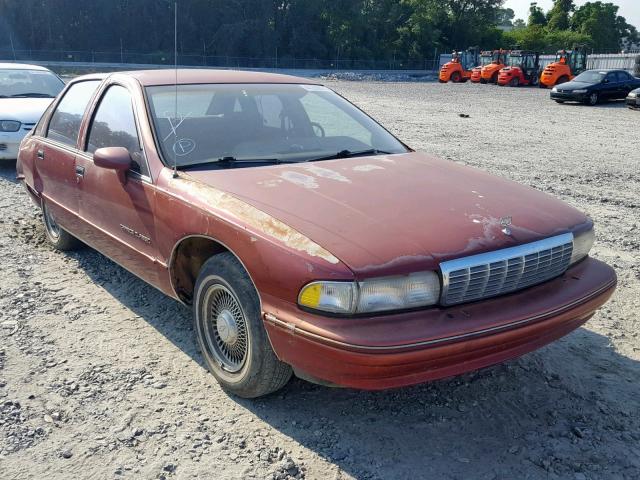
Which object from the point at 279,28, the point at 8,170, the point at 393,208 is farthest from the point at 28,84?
the point at 279,28

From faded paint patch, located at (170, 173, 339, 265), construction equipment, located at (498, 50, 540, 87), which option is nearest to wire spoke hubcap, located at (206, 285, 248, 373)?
faded paint patch, located at (170, 173, 339, 265)

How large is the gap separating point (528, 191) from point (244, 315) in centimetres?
187

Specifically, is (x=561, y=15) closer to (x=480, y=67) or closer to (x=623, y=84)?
(x=480, y=67)

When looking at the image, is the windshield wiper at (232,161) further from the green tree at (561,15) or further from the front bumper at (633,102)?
the green tree at (561,15)

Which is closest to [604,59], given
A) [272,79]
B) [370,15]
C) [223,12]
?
[370,15]

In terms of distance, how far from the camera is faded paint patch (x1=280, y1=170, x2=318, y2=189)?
3.25 m

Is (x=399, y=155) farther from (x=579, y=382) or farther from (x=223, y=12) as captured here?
(x=223, y=12)

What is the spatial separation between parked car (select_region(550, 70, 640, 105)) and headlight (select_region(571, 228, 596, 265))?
24526 millimetres

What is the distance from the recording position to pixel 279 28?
71.2 meters

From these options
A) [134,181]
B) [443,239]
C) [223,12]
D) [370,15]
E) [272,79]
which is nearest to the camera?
[443,239]

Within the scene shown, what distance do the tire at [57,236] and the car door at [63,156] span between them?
0.77 feet

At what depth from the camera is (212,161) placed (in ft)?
11.7

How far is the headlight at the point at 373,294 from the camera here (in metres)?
2.53

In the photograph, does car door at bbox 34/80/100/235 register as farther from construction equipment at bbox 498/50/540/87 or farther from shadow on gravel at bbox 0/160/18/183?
construction equipment at bbox 498/50/540/87
